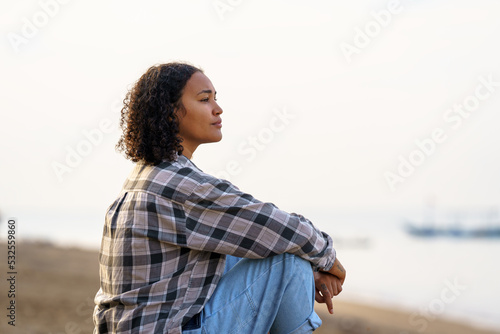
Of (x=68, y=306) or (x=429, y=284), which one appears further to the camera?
(x=429, y=284)

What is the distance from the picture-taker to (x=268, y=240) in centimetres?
209

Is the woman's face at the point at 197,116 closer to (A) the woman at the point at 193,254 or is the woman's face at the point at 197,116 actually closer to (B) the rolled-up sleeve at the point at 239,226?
(A) the woman at the point at 193,254

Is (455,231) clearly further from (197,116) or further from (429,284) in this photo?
(197,116)

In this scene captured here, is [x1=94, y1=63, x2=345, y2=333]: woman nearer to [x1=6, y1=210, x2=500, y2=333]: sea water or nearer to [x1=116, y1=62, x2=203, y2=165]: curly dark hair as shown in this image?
[x1=116, y1=62, x2=203, y2=165]: curly dark hair

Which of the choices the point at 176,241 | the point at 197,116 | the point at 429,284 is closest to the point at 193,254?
the point at 176,241

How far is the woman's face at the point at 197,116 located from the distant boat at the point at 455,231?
29382 millimetres

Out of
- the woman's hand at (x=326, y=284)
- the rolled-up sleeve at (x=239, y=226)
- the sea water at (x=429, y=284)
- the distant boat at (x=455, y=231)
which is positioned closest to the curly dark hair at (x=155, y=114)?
the rolled-up sleeve at (x=239, y=226)

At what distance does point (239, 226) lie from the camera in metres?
2.08

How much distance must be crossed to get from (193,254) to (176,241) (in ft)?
0.33

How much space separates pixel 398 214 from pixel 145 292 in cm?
4932

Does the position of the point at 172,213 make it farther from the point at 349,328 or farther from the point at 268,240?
the point at 349,328

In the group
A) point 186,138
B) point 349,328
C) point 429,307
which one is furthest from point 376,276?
point 186,138

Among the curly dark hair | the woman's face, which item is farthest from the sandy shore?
the woman's face

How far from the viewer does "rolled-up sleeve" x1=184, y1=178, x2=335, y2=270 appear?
2.03 meters
